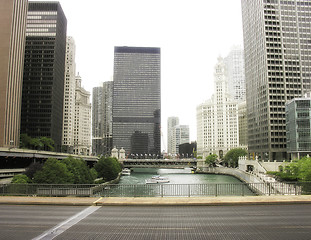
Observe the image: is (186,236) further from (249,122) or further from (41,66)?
(41,66)

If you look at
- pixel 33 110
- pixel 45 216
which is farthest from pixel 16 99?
pixel 45 216

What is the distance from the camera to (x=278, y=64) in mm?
133875

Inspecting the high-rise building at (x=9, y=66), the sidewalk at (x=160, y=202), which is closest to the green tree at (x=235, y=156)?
the high-rise building at (x=9, y=66)

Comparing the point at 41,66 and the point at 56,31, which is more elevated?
the point at 56,31

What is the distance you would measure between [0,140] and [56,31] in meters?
93.9

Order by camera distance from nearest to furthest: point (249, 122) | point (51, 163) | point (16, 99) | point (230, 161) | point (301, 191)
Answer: point (301, 191), point (51, 163), point (16, 99), point (249, 122), point (230, 161)

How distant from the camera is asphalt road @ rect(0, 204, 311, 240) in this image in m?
15.1

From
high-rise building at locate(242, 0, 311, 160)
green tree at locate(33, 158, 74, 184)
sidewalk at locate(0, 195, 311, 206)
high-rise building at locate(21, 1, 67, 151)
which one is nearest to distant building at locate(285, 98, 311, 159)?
→ high-rise building at locate(242, 0, 311, 160)

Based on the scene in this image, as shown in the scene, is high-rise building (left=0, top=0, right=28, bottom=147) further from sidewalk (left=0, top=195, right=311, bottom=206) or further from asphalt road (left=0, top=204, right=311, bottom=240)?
asphalt road (left=0, top=204, right=311, bottom=240)

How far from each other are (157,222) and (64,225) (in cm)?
555

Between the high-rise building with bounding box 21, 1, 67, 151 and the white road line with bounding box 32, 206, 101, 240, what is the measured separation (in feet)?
530

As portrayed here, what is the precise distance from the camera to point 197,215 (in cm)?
1967

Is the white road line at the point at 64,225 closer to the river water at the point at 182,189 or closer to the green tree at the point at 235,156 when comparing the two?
the river water at the point at 182,189

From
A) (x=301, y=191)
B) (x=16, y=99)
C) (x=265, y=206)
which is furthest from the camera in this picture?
(x=16, y=99)
